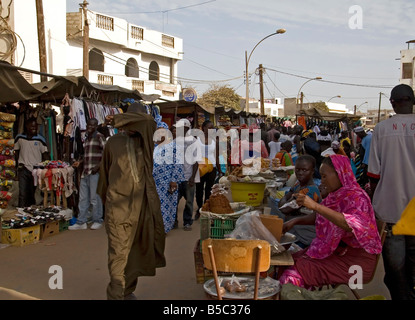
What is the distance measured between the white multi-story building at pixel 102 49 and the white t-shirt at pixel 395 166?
552 inches

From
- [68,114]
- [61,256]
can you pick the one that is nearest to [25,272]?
[61,256]

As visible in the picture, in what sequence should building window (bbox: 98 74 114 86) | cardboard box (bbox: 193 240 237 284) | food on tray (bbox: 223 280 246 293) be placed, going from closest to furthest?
1. food on tray (bbox: 223 280 246 293)
2. cardboard box (bbox: 193 240 237 284)
3. building window (bbox: 98 74 114 86)

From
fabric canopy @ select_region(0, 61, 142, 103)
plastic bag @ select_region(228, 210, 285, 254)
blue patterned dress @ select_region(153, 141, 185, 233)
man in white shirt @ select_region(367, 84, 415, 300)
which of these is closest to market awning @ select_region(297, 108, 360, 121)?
fabric canopy @ select_region(0, 61, 142, 103)

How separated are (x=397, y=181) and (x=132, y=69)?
79.3ft

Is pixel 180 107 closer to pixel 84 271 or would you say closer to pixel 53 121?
pixel 53 121

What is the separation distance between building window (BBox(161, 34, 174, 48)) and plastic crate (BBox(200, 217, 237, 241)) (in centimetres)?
2531

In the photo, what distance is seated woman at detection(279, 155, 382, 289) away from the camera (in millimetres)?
2906

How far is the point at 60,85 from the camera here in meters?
7.40

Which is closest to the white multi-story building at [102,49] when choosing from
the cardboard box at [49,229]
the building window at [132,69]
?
the building window at [132,69]

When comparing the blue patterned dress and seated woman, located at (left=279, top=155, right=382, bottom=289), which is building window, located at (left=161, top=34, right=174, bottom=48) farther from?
seated woman, located at (left=279, top=155, right=382, bottom=289)

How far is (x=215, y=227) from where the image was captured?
3.75 meters

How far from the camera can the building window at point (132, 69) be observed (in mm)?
25297

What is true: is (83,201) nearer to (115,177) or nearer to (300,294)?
(115,177)
